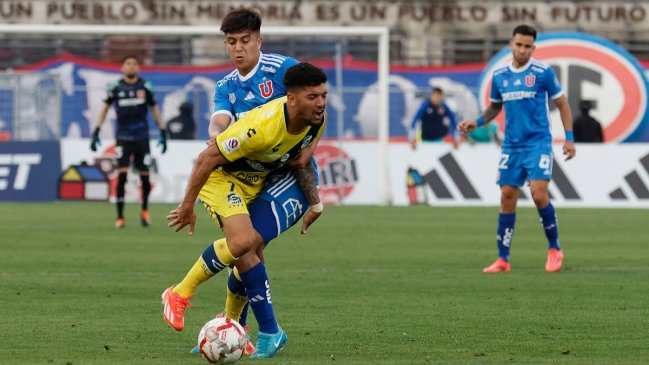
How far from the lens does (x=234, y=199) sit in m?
8.22

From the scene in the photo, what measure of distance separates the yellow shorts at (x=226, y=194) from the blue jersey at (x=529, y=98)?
595cm

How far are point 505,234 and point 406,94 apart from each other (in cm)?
1756

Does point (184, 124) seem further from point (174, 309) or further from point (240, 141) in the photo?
point (240, 141)

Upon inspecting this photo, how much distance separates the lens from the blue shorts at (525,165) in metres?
13.8

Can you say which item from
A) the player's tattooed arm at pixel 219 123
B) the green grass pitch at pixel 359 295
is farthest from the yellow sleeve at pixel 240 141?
the green grass pitch at pixel 359 295

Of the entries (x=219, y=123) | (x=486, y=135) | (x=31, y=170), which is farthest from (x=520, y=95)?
(x=31, y=170)

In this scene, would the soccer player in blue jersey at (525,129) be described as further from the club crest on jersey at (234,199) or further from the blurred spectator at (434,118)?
the blurred spectator at (434,118)

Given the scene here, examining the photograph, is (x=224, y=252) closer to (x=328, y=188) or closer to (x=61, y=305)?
(x=61, y=305)

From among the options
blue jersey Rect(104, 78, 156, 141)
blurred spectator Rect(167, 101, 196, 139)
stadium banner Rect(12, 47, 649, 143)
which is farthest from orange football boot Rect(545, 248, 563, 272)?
blurred spectator Rect(167, 101, 196, 139)

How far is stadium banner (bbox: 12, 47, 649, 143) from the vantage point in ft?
98.0

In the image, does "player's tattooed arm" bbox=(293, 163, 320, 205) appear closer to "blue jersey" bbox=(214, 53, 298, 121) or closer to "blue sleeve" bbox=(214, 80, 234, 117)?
"blue jersey" bbox=(214, 53, 298, 121)

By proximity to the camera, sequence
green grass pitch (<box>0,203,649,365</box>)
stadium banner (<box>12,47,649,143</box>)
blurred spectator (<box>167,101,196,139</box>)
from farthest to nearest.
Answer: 1. stadium banner (<box>12,47,649,143</box>)
2. blurred spectator (<box>167,101,196,139</box>)
3. green grass pitch (<box>0,203,649,365</box>)

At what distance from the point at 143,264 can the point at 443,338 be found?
6036 millimetres

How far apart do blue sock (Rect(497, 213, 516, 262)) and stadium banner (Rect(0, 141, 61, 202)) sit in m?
13.9
